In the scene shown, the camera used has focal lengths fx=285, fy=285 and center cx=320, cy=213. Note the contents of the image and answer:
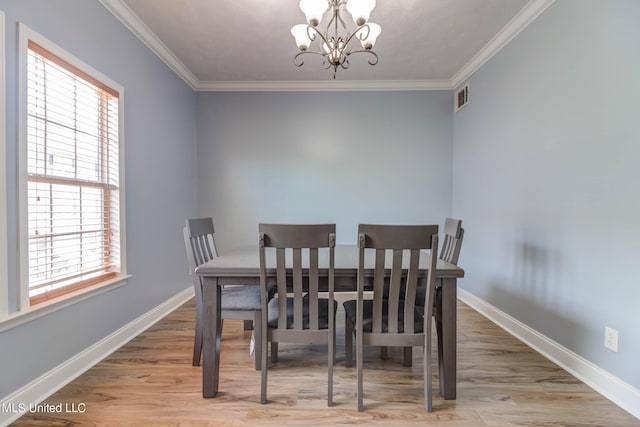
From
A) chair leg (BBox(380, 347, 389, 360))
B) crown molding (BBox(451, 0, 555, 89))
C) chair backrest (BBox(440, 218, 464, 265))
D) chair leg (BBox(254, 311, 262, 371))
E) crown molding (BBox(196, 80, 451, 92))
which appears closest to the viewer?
chair leg (BBox(254, 311, 262, 371))

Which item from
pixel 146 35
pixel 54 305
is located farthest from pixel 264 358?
pixel 146 35

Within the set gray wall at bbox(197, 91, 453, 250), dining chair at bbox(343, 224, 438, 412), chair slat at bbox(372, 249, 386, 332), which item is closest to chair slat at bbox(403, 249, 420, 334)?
dining chair at bbox(343, 224, 438, 412)

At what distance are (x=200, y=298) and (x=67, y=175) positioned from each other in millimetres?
1139

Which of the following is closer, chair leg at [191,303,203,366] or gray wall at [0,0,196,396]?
gray wall at [0,0,196,396]

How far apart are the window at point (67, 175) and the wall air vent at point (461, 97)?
11.3 feet

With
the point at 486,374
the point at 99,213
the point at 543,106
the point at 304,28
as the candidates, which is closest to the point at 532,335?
the point at 486,374

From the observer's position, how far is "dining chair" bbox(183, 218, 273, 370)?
1.81m

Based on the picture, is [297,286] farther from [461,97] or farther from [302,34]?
[461,97]

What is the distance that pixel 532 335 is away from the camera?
223cm

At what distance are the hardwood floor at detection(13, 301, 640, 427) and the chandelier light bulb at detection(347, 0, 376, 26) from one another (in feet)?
7.26

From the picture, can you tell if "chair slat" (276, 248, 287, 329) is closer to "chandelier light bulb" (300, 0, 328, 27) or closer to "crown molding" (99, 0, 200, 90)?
"chandelier light bulb" (300, 0, 328, 27)

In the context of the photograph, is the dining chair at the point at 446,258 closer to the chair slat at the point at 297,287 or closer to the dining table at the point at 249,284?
the dining table at the point at 249,284

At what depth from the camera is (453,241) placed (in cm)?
204

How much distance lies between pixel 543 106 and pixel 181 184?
348 centimetres
